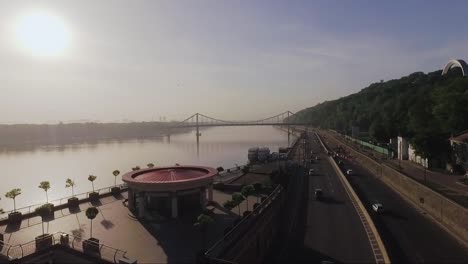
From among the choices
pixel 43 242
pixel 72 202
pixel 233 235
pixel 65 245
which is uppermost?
pixel 43 242

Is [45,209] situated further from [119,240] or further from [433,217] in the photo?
[433,217]

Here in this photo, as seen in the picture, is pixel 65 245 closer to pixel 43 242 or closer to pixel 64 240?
pixel 64 240

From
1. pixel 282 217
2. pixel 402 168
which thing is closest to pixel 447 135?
pixel 402 168

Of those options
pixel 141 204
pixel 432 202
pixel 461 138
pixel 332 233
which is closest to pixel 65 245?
pixel 141 204

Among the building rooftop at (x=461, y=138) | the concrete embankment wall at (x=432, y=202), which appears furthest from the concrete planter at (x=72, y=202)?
the building rooftop at (x=461, y=138)

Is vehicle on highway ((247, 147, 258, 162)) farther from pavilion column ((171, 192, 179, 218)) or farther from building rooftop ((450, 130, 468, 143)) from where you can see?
pavilion column ((171, 192, 179, 218))

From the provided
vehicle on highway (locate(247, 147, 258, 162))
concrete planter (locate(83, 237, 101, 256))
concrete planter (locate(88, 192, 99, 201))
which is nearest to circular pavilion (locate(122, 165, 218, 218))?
concrete planter (locate(88, 192, 99, 201))
